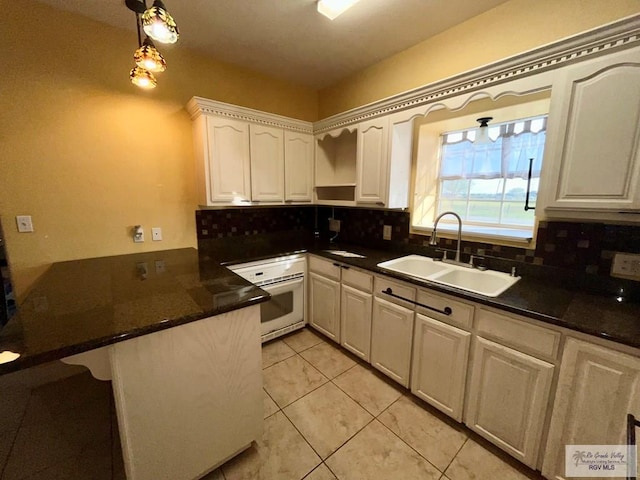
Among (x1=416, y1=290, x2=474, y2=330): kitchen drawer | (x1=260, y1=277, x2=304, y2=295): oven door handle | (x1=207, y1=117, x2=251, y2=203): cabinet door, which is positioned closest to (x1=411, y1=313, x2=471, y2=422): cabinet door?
(x1=416, y1=290, x2=474, y2=330): kitchen drawer

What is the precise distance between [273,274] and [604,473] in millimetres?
2099

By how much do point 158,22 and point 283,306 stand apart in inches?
80.2

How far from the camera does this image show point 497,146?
1925 millimetres

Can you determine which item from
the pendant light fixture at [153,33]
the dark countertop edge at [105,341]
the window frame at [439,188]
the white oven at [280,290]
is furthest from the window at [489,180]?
the pendant light fixture at [153,33]

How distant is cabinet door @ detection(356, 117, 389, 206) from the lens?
206 cm

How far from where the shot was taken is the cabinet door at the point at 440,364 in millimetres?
1455

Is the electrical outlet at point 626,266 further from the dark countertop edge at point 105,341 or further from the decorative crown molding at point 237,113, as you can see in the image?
the decorative crown molding at point 237,113

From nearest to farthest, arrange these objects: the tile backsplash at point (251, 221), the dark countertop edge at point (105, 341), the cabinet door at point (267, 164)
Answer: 1. the dark countertop edge at point (105, 341)
2. the cabinet door at point (267, 164)
3. the tile backsplash at point (251, 221)

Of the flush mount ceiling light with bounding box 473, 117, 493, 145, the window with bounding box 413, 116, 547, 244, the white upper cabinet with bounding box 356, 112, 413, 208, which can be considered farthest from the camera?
the white upper cabinet with bounding box 356, 112, 413, 208

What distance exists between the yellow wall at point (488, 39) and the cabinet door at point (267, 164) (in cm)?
98

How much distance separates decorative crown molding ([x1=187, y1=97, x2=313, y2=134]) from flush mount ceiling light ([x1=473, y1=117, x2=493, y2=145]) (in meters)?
1.55

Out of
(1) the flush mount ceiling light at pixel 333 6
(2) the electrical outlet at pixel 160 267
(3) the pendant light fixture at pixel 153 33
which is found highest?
(1) the flush mount ceiling light at pixel 333 6

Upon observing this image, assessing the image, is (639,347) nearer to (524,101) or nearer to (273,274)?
(524,101)

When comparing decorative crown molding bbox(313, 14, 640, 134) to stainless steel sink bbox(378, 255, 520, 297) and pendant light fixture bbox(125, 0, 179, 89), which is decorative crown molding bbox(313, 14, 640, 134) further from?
pendant light fixture bbox(125, 0, 179, 89)
